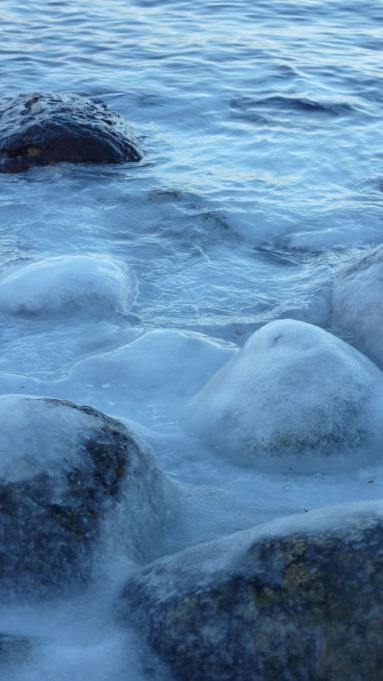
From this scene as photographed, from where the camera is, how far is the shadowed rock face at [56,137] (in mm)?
7336

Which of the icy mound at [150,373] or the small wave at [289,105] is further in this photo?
the small wave at [289,105]

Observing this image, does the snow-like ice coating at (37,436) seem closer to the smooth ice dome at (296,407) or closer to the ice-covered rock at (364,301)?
the smooth ice dome at (296,407)

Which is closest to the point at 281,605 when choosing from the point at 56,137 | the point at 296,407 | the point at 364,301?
the point at 296,407

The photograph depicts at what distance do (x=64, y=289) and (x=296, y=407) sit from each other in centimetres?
181

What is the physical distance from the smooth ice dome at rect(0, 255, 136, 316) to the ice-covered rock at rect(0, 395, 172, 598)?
171cm

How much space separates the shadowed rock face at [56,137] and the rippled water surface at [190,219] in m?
0.20

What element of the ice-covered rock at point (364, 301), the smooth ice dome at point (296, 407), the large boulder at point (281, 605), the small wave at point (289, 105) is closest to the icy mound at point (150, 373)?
the smooth ice dome at point (296, 407)

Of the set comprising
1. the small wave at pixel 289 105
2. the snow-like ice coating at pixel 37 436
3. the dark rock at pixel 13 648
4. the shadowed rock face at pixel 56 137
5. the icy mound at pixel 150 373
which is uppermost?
the snow-like ice coating at pixel 37 436

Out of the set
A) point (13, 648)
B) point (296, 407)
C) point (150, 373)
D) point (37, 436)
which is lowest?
point (150, 373)

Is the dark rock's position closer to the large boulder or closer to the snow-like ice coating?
the large boulder

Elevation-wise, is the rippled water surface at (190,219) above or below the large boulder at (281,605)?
below

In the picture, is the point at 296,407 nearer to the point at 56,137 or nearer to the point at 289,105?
the point at 56,137

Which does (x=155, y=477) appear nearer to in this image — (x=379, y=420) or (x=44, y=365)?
(x=379, y=420)

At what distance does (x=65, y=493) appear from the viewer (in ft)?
9.37
